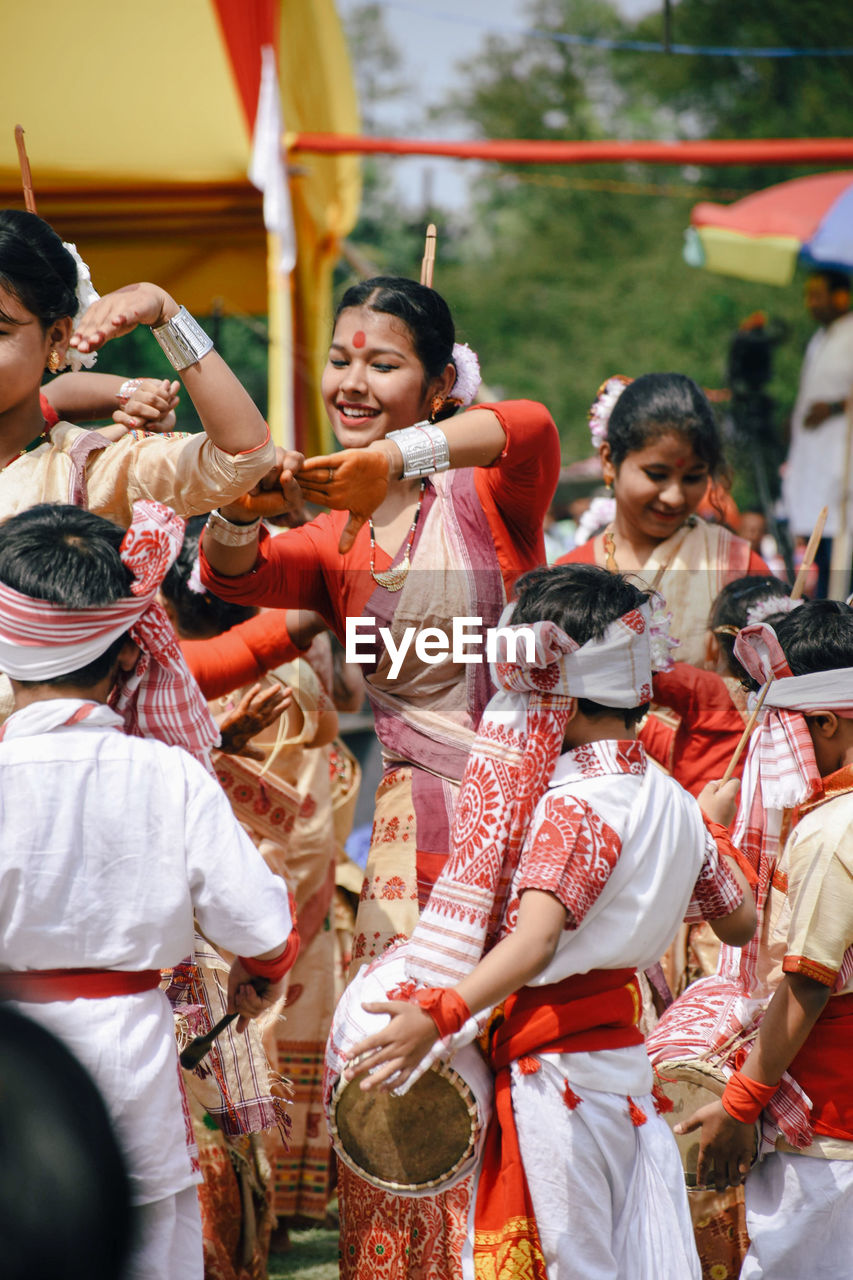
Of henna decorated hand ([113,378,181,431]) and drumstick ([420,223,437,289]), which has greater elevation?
drumstick ([420,223,437,289])

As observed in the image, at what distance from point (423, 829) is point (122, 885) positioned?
0.80 m

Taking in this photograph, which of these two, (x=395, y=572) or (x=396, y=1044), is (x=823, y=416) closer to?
(x=395, y=572)

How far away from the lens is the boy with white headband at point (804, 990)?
8.48 feet

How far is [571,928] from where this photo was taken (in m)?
2.36

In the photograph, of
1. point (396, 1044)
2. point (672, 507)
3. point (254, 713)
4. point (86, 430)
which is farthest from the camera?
point (672, 507)

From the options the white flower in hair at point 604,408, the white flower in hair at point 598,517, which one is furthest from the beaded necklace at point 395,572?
the white flower in hair at point 598,517

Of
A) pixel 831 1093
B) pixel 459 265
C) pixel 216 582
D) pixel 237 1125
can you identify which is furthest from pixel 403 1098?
pixel 459 265

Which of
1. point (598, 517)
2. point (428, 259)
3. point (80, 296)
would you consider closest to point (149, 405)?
point (80, 296)

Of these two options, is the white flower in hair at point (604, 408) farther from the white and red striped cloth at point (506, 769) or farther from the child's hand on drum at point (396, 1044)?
the child's hand on drum at point (396, 1044)

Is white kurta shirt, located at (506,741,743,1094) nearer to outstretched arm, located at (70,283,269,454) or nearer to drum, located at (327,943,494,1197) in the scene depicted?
drum, located at (327,943,494,1197)

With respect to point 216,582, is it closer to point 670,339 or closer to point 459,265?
point 670,339

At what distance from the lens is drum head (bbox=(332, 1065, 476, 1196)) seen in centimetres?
238

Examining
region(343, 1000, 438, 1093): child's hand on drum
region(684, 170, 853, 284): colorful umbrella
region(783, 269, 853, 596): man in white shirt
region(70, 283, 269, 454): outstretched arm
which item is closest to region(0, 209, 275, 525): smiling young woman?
region(70, 283, 269, 454): outstretched arm

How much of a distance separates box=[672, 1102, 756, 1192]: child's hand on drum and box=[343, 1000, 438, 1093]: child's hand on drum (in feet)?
2.52
